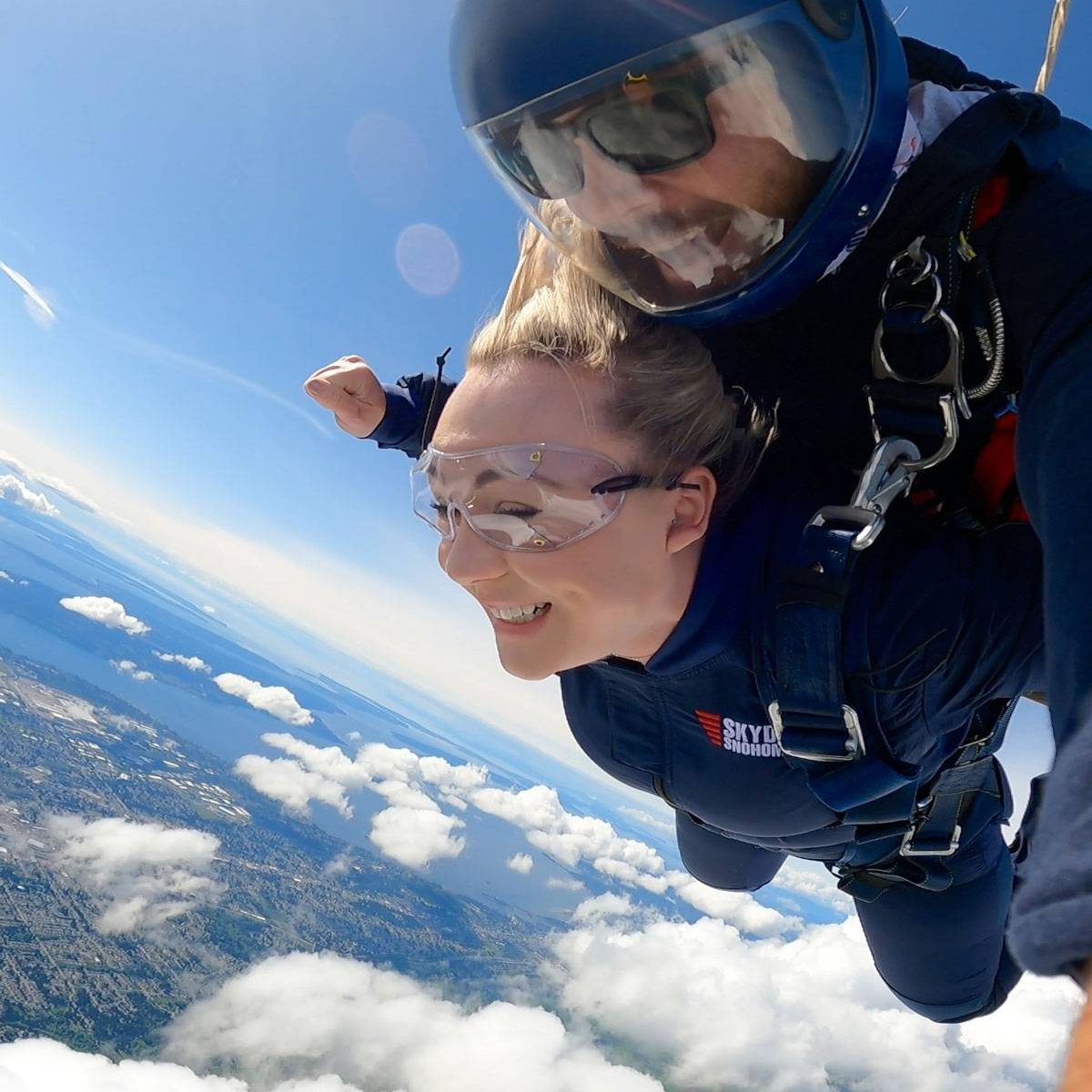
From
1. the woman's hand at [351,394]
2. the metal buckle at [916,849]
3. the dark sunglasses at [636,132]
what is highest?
the dark sunglasses at [636,132]

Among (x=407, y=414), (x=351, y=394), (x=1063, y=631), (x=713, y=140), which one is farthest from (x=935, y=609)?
(x=351, y=394)

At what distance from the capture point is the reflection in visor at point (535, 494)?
1331 mm

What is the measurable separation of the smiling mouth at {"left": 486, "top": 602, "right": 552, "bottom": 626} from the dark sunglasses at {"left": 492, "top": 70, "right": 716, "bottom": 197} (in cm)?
78

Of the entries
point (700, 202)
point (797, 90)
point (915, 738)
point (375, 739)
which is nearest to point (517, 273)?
point (700, 202)

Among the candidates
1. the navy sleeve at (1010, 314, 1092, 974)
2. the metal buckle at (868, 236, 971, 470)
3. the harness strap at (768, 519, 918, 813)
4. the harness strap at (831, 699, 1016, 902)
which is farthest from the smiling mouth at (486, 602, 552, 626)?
the harness strap at (831, 699, 1016, 902)

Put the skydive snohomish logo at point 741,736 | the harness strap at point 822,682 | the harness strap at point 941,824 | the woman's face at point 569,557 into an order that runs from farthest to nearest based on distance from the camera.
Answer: the harness strap at point 941,824 → the skydive snohomish logo at point 741,736 → the woman's face at point 569,557 → the harness strap at point 822,682

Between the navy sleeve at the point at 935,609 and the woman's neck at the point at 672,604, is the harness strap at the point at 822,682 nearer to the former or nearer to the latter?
the navy sleeve at the point at 935,609

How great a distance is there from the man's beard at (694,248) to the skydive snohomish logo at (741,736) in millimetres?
894

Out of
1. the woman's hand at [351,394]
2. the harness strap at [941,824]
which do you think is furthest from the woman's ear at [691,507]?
the woman's hand at [351,394]

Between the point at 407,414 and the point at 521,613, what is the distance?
32.4 inches

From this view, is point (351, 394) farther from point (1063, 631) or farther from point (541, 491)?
point (1063, 631)

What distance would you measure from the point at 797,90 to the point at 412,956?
325 feet

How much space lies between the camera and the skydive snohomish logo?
58.5 inches

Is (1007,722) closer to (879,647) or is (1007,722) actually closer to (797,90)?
(879,647)
